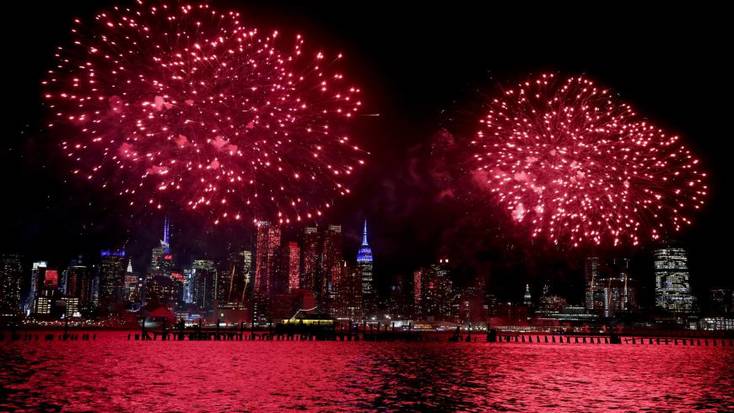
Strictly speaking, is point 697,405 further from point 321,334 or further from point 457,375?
point 321,334

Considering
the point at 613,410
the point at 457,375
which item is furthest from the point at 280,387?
the point at 613,410

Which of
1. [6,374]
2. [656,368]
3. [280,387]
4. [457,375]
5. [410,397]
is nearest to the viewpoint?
[410,397]

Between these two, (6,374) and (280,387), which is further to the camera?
(6,374)

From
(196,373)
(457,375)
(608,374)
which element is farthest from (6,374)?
(608,374)

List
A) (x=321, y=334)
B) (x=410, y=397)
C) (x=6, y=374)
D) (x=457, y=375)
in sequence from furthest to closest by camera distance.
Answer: (x=321, y=334)
(x=457, y=375)
(x=6, y=374)
(x=410, y=397)

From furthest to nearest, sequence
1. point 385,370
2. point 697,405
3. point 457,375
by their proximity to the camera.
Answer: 1. point 385,370
2. point 457,375
3. point 697,405

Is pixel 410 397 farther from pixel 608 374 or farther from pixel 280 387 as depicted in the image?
pixel 608 374
